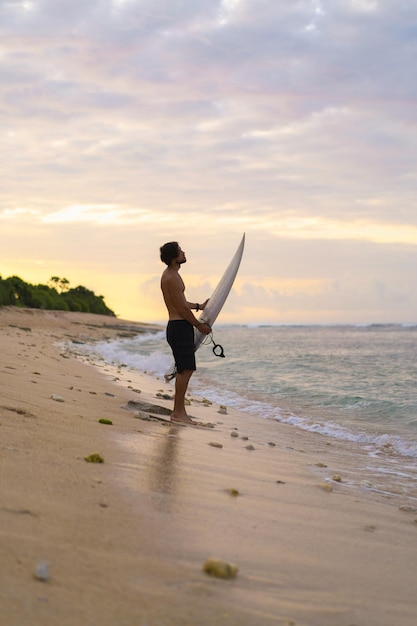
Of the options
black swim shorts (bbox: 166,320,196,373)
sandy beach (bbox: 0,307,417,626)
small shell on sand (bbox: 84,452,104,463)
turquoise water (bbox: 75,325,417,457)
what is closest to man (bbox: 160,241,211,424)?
black swim shorts (bbox: 166,320,196,373)

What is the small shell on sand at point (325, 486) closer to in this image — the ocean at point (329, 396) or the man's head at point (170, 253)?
the ocean at point (329, 396)

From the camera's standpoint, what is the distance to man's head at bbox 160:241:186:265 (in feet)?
23.5

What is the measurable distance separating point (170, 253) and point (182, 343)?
106 cm

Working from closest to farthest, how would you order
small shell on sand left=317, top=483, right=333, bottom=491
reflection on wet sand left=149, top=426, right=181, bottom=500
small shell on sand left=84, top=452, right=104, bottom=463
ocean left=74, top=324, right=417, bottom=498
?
reflection on wet sand left=149, top=426, right=181, bottom=500 < small shell on sand left=84, top=452, right=104, bottom=463 < small shell on sand left=317, top=483, right=333, bottom=491 < ocean left=74, top=324, right=417, bottom=498

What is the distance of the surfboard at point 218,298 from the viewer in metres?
8.14

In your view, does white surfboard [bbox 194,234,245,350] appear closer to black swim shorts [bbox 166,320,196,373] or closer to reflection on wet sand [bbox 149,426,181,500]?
black swim shorts [bbox 166,320,196,373]

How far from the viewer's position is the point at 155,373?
16.6 meters

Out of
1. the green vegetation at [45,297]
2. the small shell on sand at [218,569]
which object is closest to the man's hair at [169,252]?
the small shell on sand at [218,569]

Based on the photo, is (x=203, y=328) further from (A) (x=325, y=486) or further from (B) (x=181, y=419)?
(A) (x=325, y=486)

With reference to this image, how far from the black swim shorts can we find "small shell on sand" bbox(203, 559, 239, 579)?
4657mm

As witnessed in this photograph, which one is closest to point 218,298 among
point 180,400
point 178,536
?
point 180,400

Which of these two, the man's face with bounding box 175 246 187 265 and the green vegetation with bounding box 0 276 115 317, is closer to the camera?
the man's face with bounding box 175 246 187 265

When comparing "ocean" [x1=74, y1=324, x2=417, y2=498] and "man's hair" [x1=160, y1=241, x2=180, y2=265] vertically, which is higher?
"man's hair" [x1=160, y1=241, x2=180, y2=265]

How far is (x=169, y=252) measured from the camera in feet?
23.5
